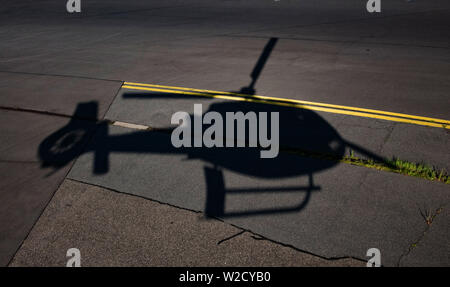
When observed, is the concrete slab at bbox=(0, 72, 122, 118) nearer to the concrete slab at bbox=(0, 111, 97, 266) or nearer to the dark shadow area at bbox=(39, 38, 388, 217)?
the concrete slab at bbox=(0, 111, 97, 266)

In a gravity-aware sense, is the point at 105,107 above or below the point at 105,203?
above

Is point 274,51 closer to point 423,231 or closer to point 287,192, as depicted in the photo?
point 287,192

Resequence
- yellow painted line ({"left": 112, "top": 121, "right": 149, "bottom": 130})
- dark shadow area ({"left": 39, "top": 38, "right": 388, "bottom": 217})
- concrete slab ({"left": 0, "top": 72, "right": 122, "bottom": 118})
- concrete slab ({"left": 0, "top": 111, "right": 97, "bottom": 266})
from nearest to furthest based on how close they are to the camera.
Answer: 1. concrete slab ({"left": 0, "top": 111, "right": 97, "bottom": 266})
2. dark shadow area ({"left": 39, "top": 38, "right": 388, "bottom": 217})
3. yellow painted line ({"left": 112, "top": 121, "right": 149, "bottom": 130})
4. concrete slab ({"left": 0, "top": 72, "right": 122, "bottom": 118})

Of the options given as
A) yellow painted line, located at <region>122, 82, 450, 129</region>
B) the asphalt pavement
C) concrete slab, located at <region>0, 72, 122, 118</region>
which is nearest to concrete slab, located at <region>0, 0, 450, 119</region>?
the asphalt pavement

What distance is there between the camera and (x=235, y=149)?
6012 mm

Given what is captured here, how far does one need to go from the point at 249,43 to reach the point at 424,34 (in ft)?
19.0

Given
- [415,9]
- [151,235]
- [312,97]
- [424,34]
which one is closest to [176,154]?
[151,235]

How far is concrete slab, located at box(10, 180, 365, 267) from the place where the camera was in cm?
392

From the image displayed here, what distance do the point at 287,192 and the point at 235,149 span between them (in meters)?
1.50

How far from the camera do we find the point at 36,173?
5766 millimetres

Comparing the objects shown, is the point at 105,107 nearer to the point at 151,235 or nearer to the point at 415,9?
the point at 151,235

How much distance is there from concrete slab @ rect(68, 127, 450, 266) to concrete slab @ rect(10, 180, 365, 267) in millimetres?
218

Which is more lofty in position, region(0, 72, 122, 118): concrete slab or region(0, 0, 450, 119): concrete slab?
region(0, 0, 450, 119): concrete slab

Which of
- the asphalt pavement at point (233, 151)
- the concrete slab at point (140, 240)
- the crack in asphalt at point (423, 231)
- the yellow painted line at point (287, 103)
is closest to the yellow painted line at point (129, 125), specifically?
the asphalt pavement at point (233, 151)
